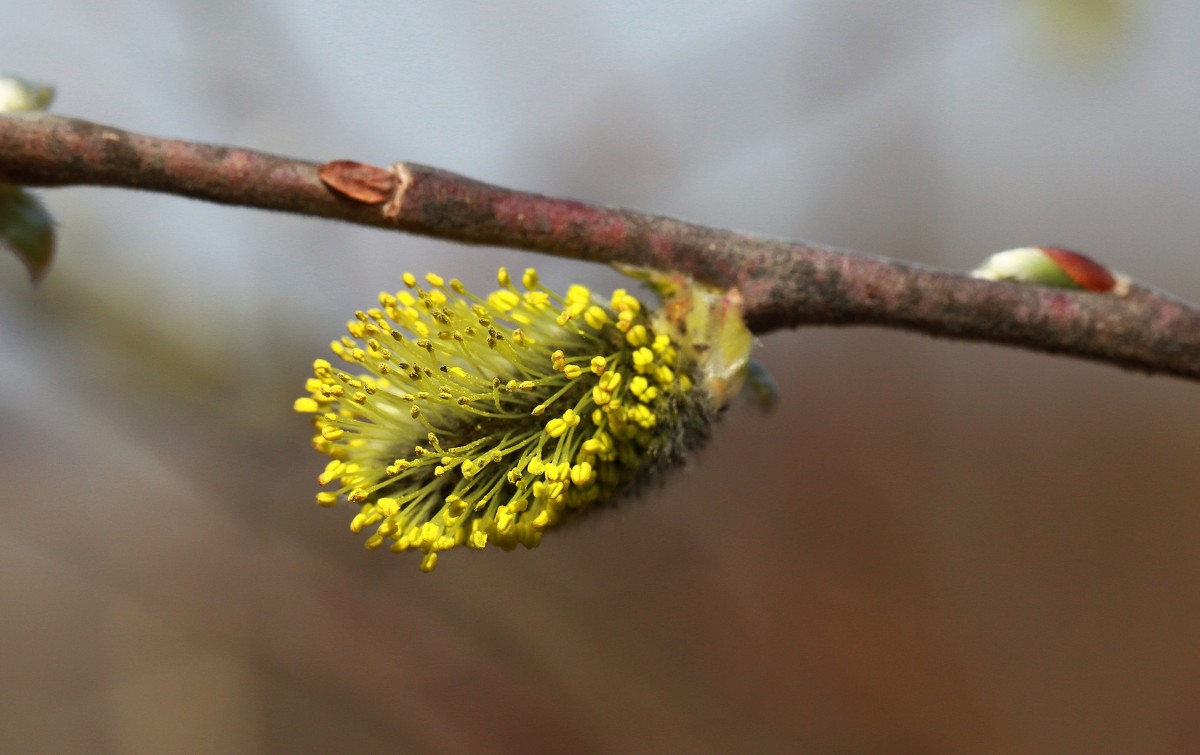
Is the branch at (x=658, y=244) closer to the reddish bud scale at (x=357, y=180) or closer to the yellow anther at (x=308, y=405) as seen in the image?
the reddish bud scale at (x=357, y=180)

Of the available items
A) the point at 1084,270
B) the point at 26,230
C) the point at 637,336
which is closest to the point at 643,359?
the point at 637,336

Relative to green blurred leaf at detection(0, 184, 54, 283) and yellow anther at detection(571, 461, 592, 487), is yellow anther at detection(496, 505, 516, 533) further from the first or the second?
green blurred leaf at detection(0, 184, 54, 283)

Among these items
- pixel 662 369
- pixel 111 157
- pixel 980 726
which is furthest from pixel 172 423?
pixel 980 726

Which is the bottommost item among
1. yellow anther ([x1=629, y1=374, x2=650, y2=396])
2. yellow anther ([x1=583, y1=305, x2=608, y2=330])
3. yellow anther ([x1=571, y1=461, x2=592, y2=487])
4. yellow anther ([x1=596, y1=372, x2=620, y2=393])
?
yellow anther ([x1=571, y1=461, x2=592, y2=487])

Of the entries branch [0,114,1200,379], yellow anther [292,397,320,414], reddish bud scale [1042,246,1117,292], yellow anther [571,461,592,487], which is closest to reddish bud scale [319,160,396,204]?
branch [0,114,1200,379]

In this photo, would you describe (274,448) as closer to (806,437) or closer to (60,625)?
(60,625)

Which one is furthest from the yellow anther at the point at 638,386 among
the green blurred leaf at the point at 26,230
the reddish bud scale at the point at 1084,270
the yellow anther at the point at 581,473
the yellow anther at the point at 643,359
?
the green blurred leaf at the point at 26,230
